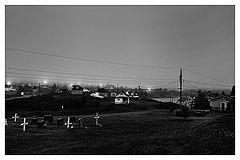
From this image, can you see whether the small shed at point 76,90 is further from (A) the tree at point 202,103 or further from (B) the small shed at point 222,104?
(B) the small shed at point 222,104

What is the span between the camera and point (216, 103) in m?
68.1

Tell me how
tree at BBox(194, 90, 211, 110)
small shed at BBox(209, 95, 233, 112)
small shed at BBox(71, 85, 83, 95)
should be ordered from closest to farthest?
small shed at BBox(209, 95, 233, 112), tree at BBox(194, 90, 211, 110), small shed at BBox(71, 85, 83, 95)

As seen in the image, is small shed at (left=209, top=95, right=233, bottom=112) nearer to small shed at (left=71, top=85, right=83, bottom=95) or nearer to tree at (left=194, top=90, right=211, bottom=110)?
tree at (left=194, top=90, right=211, bottom=110)

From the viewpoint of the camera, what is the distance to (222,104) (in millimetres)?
65875

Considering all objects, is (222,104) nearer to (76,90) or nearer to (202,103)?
(202,103)

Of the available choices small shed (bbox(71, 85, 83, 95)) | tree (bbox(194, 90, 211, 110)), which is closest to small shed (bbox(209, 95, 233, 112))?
tree (bbox(194, 90, 211, 110))

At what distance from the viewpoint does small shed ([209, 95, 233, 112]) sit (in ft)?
203

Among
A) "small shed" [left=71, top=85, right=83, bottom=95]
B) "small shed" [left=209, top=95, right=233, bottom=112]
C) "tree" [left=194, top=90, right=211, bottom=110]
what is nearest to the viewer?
"small shed" [left=209, top=95, right=233, bottom=112]

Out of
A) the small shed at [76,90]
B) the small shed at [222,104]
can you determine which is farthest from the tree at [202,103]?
the small shed at [76,90]

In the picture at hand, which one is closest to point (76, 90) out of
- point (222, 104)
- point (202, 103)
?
point (202, 103)
